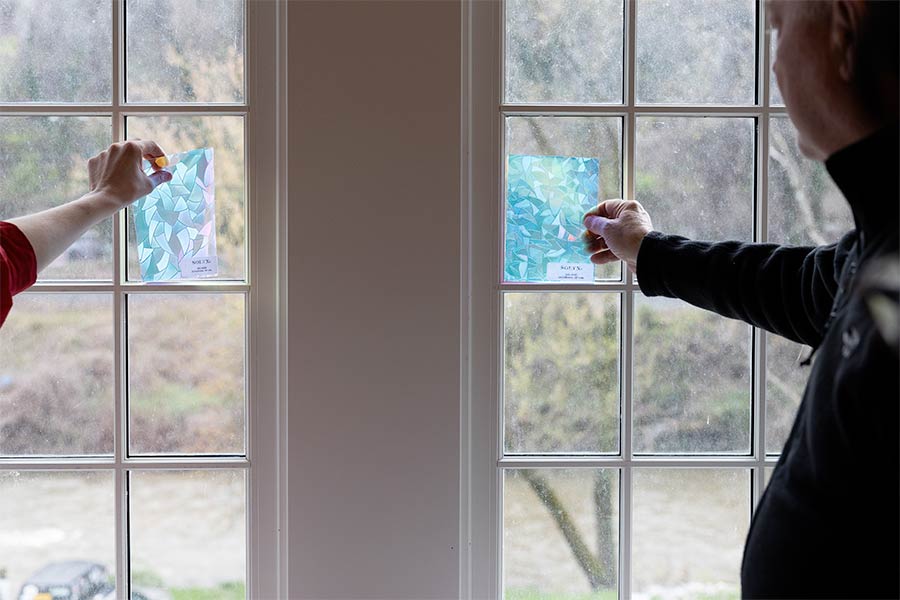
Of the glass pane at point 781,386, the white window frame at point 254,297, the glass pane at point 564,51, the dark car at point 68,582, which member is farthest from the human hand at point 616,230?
the dark car at point 68,582

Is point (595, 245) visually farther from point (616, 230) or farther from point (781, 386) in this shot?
point (781, 386)

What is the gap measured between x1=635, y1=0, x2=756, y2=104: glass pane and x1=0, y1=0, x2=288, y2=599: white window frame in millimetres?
812

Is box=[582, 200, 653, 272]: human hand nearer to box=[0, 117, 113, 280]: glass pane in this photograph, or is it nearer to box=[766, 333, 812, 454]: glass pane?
box=[766, 333, 812, 454]: glass pane

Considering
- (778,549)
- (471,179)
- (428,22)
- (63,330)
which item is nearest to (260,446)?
(63,330)

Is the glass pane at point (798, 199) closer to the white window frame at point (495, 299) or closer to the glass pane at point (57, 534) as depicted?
the white window frame at point (495, 299)

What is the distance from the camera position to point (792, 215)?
1.61m

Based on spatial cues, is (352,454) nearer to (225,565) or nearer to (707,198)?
(225,565)

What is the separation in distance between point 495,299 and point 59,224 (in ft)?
2.82

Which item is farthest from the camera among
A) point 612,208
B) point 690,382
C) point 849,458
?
point 690,382

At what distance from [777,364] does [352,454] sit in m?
0.98

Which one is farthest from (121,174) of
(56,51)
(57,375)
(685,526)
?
(685,526)

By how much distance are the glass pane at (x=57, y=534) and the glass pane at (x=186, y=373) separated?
160mm

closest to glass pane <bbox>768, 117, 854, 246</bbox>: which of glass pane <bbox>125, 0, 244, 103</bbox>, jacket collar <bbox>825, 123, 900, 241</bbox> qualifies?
jacket collar <bbox>825, 123, 900, 241</bbox>

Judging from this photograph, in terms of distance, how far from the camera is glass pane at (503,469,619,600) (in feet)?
5.31
